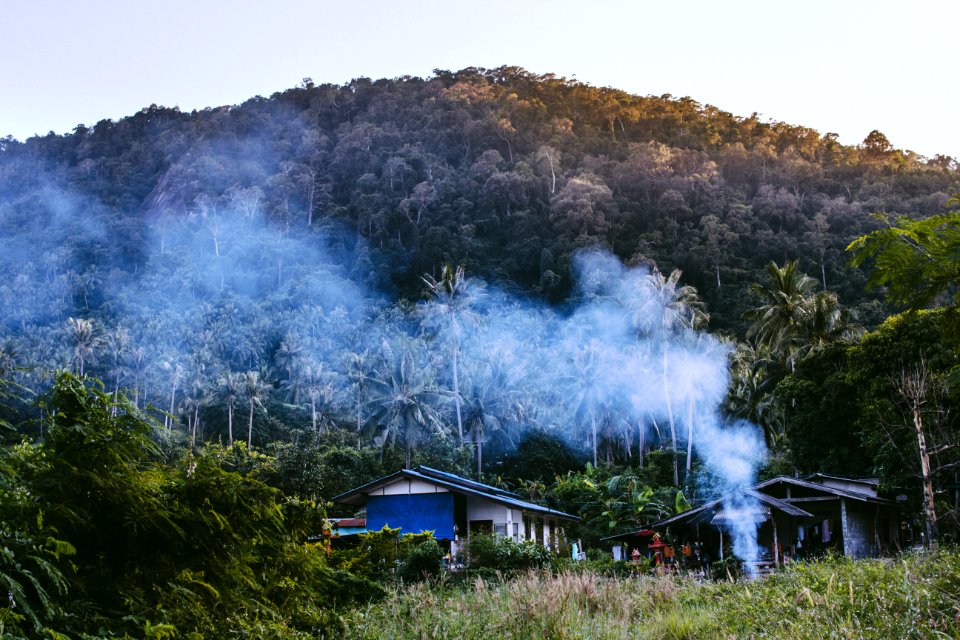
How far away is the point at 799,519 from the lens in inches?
1223

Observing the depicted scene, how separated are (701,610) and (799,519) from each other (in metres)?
20.1

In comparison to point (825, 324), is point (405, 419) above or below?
below

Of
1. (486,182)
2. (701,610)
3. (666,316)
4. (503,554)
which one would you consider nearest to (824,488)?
(503,554)

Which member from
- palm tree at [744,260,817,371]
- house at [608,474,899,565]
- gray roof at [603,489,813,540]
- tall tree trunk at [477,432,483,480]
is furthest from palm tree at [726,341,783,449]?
gray roof at [603,489,813,540]

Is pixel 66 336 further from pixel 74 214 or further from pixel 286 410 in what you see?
pixel 74 214

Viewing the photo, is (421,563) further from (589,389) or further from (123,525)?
(589,389)

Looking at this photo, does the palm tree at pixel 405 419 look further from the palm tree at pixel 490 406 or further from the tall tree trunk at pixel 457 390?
the tall tree trunk at pixel 457 390

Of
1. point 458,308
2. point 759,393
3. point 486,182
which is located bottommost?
point 759,393

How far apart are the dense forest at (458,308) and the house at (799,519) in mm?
1496

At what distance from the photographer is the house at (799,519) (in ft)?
91.5

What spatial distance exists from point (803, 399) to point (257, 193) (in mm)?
122095

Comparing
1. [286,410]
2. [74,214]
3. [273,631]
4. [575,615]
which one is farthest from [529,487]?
[74,214]

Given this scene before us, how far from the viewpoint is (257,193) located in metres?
146

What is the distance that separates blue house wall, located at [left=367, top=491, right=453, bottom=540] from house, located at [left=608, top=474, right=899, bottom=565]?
8639mm
